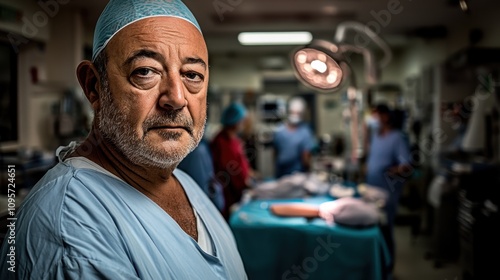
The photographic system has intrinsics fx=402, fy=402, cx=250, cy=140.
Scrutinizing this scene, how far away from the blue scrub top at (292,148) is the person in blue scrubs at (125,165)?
400cm

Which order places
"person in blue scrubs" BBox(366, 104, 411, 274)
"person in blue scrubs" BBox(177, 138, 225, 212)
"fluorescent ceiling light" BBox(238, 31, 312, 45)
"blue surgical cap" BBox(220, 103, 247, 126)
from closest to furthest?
"person in blue scrubs" BBox(177, 138, 225, 212) → "blue surgical cap" BBox(220, 103, 247, 126) → "person in blue scrubs" BBox(366, 104, 411, 274) → "fluorescent ceiling light" BBox(238, 31, 312, 45)

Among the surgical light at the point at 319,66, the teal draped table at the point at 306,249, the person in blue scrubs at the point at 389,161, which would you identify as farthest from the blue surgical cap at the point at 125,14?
the person in blue scrubs at the point at 389,161

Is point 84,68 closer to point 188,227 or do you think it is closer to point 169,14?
point 169,14

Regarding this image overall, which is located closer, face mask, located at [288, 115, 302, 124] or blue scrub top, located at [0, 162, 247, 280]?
blue scrub top, located at [0, 162, 247, 280]

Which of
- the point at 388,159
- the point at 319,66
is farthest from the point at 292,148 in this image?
the point at 319,66

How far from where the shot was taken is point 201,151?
2.71 metres

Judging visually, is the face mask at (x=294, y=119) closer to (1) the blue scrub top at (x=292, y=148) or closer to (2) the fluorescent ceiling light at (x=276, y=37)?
(1) the blue scrub top at (x=292, y=148)

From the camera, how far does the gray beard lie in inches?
34.4

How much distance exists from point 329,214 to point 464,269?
4.40 feet

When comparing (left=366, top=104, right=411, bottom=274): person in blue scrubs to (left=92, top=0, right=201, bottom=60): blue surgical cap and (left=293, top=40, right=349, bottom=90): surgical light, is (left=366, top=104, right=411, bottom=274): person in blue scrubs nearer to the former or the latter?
(left=293, top=40, right=349, bottom=90): surgical light

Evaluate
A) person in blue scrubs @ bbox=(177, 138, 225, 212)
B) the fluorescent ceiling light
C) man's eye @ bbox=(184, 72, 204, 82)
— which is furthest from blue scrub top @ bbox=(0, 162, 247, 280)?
the fluorescent ceiling light

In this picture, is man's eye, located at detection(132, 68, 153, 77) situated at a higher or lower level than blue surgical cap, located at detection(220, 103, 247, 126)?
higher

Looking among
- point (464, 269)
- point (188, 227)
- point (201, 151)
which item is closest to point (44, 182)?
point (188, 227)

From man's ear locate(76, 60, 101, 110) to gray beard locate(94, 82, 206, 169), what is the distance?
37 mm
